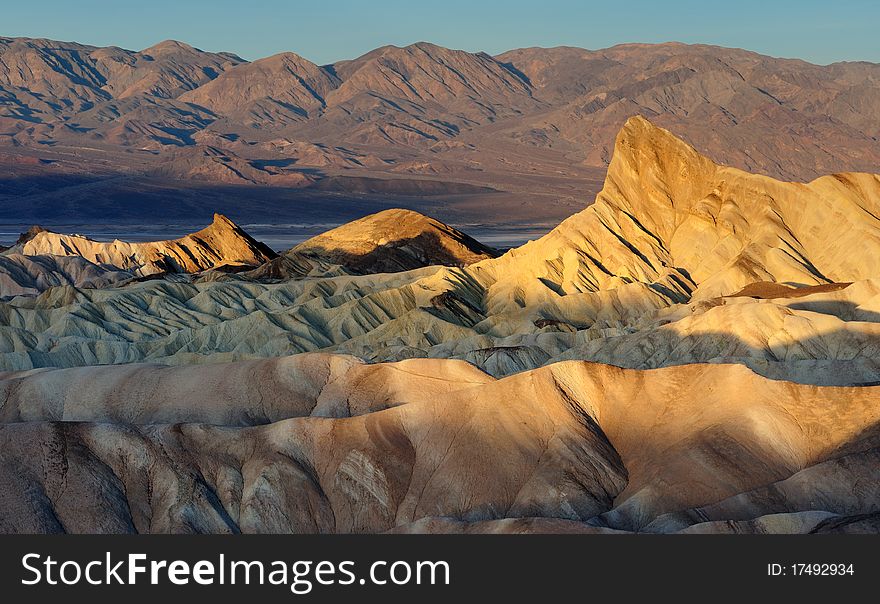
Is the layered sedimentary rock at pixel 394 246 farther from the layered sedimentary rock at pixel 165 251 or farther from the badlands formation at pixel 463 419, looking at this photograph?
the badlands formation at pixel 463 419

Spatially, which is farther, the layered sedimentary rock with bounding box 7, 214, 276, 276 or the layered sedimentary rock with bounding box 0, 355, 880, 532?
the layered sedimentary rock with bounding box 7, 214, 276, 276

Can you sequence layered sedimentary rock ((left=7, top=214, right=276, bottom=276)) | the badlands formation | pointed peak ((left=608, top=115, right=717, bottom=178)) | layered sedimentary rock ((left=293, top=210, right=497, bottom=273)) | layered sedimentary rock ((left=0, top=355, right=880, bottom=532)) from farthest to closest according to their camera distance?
layered sedimentary rock ((left=7, top=214, right=276, bottom=276)) < layered sedimentary rock ((left=293, top=210, right=497, bottom=273)) < pointed peak ((left=608, top=115, right=717, bottom=178)) < the badlands formation < layered sedimentary rock ((left=0, top=355, right=880, bottom=532))

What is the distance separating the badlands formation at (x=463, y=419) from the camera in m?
47.3

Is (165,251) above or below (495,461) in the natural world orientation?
above

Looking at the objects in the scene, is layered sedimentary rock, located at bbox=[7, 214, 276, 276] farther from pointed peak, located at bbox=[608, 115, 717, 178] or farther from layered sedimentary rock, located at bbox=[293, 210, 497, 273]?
pointed peak, located at bbox=[608, 115, 717, 178]

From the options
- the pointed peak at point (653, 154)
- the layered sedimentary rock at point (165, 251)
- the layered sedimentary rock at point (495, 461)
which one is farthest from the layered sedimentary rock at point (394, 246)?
the layered sedimentary rock at point (495, 461)

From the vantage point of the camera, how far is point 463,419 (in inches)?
2130

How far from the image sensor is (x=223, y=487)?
49.9 meters

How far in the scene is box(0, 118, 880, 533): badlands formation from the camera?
4728 centimetres

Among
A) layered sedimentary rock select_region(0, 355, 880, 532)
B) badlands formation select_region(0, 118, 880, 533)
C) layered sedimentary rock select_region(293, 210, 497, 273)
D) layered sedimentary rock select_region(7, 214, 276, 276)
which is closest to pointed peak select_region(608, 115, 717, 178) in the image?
badlands formation select_region(0, 118, 880, 533)

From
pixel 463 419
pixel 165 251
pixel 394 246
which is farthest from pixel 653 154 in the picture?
pixel 463 419

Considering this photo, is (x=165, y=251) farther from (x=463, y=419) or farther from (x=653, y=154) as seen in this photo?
(x=463, y=419)

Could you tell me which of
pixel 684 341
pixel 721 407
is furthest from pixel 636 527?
pixel 684 341

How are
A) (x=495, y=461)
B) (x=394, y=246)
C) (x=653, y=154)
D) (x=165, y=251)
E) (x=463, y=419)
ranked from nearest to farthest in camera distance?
(x=495, y=461) < (x=463, y=419) < (x=653, y=154) < (x=394, y=246) < (x=165, y=251)
